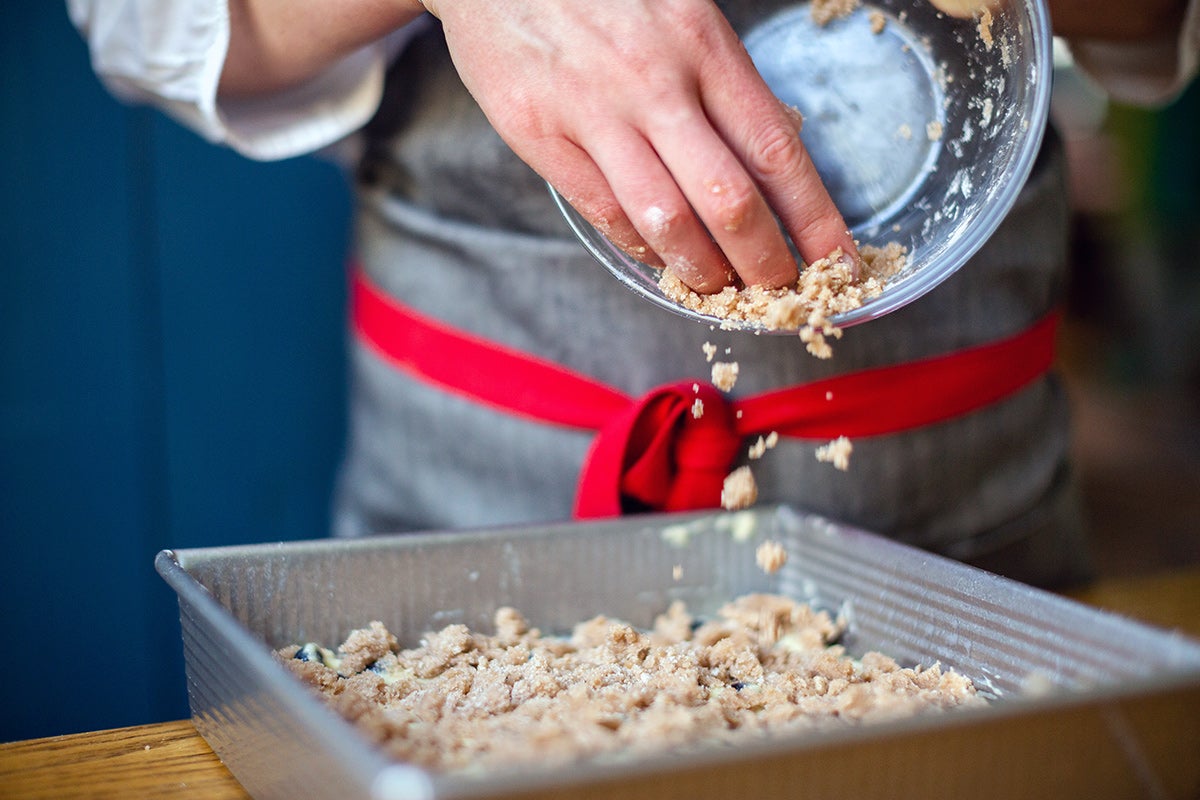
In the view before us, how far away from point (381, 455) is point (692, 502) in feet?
0.78

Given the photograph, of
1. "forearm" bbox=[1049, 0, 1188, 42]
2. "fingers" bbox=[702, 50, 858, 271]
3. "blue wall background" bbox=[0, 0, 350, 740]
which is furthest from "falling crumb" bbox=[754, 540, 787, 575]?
"blue wall background" bbox=[0, 0, 350, 740]

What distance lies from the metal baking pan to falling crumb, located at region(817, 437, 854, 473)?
0.04 m

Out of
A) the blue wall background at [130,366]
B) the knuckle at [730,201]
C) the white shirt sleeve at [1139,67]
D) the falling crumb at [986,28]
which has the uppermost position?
the falling crumb at [986,28]

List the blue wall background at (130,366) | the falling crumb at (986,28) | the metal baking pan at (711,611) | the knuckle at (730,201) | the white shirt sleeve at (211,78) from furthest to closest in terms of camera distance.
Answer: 1. the blue wall background at (130,366)
2. the white shirt sleeve at (211,78)
3. the falling crumb at (986,28)
4. the knuckle at (730,201)
5. the metal baking pan at (711,611)

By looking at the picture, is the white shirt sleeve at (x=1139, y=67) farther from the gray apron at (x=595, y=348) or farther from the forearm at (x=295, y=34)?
the forearm at (x=295, y=34)

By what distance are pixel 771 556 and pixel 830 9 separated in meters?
0.30

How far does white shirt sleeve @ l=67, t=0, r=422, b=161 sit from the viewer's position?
2.25 feet

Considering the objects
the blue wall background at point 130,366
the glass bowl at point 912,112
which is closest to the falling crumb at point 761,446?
the glass bowl at point 912,112

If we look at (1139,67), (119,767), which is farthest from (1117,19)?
(119,767)

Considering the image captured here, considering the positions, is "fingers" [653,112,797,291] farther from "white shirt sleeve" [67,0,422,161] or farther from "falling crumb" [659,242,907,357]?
"white shirt sleeve" [67,0,422,161]

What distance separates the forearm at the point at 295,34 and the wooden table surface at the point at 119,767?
380 mm

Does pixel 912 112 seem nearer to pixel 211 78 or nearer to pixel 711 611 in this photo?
pixel 711 611

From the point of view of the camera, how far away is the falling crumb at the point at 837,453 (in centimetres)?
66

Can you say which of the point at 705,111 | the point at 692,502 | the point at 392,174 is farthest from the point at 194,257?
the point at 705,111
